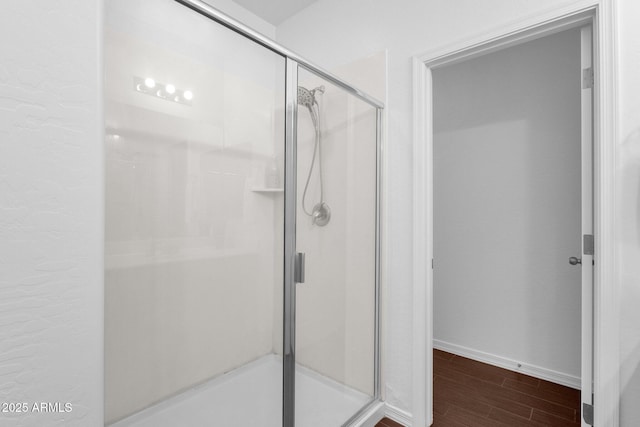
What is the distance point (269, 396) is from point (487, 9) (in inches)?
82.9

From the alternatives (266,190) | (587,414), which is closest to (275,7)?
(266,190)

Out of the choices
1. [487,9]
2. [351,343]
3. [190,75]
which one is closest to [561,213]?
[487,9]

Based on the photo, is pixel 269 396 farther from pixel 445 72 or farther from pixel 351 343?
pixel 445 72

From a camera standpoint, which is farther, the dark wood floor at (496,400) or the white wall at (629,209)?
the dark wood floor at (496,400)

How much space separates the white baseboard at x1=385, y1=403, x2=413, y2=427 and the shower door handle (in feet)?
3.58

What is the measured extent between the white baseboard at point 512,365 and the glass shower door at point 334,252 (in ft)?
3.74

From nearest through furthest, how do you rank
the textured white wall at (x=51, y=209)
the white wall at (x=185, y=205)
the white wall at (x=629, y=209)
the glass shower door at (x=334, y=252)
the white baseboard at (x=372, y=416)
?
the textured white wall at (x=51, y=209) → the white wall at (x=185, y=205) → the white wall at (x=629, y=209) → the glass shower door at (x=334, y=252) → the white baseboard at (x=372, y=416)

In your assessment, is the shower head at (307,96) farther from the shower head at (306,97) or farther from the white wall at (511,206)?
the white wall at (511,206)

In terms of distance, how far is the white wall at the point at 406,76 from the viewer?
123 centimetres

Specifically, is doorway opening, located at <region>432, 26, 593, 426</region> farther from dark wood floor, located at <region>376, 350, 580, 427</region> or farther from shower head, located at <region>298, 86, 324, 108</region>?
shower head, located at <region>298, 86, 324, 108</region>

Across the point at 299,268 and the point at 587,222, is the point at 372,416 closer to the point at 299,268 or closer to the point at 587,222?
the point at 299,268

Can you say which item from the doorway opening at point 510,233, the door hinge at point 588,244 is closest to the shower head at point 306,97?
the doorway opening at point 510,233

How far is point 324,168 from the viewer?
5.16ft

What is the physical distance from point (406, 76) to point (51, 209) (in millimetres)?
1776
